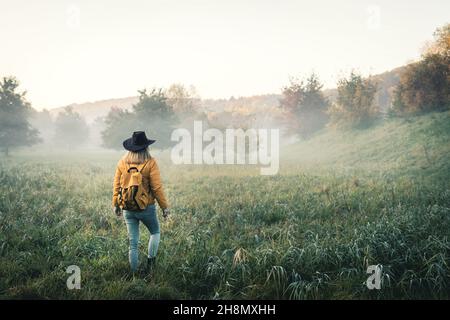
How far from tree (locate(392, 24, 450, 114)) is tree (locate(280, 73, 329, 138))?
16090mm

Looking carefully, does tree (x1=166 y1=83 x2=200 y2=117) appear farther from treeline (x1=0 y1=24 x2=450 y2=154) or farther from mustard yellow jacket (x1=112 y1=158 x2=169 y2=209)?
mustard yellow jacket (x1=112 y1=158 x2=169 y2=209)

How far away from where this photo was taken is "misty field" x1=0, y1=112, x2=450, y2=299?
4.90 metres

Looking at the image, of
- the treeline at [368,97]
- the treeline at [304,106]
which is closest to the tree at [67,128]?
the treeline at [304,106]

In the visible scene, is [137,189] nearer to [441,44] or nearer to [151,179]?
[151,179]

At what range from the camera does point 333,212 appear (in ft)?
29.4

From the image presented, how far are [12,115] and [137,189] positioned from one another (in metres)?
36.8

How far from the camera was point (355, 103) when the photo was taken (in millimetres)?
34781

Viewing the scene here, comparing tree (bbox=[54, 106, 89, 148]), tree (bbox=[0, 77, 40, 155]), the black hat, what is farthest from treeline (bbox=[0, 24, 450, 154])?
the black hat

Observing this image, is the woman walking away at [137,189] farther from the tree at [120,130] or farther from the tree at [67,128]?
the tree at [67,128]

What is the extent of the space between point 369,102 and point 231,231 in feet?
106

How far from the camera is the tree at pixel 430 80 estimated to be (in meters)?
25.7

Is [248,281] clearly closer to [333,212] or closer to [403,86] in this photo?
[333,212]

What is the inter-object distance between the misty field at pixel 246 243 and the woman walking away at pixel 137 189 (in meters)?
0.69
